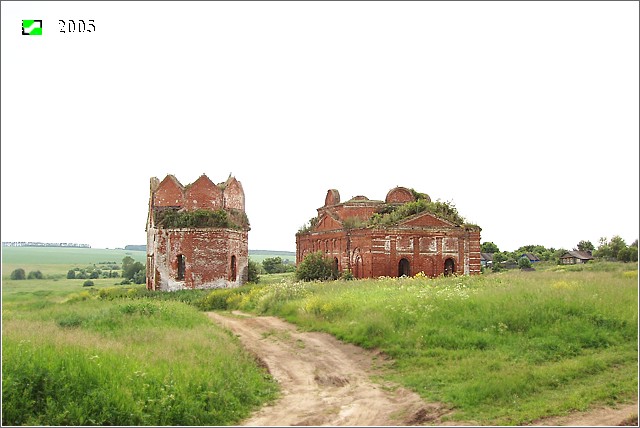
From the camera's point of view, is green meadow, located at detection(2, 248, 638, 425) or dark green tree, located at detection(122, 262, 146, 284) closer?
green meadow, located at detection(2, 248, 638, 425)

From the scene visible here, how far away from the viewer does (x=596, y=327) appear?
42.6 feet

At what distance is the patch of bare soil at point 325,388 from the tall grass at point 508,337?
0.51 m

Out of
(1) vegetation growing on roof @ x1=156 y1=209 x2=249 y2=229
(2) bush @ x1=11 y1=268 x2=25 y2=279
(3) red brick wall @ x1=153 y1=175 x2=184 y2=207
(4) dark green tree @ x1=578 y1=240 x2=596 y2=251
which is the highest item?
(3) red brick wall @ x1=153 y1=175 x2=184 y2=207

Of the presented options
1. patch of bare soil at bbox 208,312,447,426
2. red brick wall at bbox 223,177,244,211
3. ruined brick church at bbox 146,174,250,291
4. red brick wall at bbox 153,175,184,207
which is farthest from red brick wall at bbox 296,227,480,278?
patch of bare soil at bbox 208,312,447,426

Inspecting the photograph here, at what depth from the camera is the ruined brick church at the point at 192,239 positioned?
91.2 ft

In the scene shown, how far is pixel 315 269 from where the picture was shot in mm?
33000

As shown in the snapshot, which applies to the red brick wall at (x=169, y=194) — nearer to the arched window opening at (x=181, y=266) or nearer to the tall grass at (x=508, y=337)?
the arched window opening at (x=181, y=266)

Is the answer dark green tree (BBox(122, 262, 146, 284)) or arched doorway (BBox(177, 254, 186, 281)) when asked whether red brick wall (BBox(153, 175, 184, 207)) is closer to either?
arched doorway (BBox(177, 254, 186, 281))

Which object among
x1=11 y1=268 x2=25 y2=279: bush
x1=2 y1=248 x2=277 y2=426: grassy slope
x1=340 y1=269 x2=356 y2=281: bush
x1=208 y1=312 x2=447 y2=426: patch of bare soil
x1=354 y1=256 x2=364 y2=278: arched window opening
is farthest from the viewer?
x1=354 y1=256 x2=364 y2=278: arched window opening

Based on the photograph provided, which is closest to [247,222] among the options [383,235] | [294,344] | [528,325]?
[383,235]

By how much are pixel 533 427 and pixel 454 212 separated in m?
25.7

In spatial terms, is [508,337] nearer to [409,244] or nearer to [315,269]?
[409,244]

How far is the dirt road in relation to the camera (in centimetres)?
866

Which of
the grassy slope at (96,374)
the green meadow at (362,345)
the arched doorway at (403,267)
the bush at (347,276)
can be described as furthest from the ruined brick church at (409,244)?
the grassy slope at (96,374)
